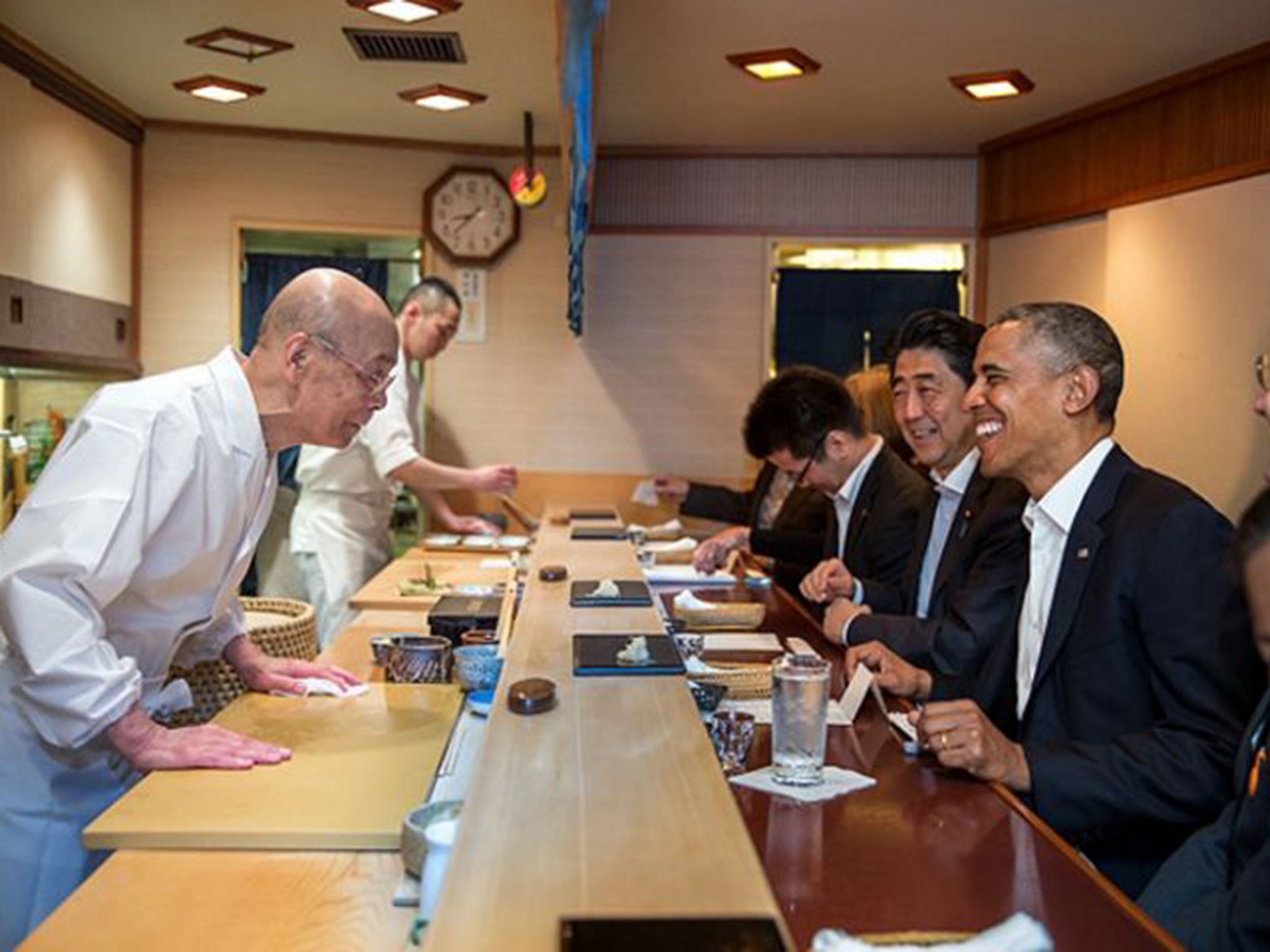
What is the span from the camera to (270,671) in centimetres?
218

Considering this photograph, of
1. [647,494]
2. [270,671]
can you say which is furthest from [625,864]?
[647,494]

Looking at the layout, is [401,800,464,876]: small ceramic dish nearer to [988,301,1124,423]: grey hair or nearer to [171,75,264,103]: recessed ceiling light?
[988,301,1124,423]: grey hair

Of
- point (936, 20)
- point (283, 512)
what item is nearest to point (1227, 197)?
point (936, 20)

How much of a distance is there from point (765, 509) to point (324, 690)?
2.87 meters

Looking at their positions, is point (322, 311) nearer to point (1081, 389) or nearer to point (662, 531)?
point (1081, 389)

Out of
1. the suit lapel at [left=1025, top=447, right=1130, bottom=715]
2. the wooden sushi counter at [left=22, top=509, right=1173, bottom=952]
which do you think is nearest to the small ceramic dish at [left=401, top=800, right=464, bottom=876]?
the wooden sushi counter at [left=22, top=509, right=1173, bottom=952]

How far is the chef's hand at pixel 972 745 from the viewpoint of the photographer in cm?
164

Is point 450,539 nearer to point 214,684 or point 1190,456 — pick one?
point 214,684

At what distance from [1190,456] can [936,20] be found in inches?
74.9

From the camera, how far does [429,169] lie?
587cm

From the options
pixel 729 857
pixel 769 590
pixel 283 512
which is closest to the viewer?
pixel 729 857

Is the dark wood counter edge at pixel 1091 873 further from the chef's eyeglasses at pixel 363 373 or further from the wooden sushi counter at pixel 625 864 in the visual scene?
the chef's eyeglasses at pixel 363 373

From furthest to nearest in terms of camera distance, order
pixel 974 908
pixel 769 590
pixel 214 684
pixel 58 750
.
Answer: pixel 769 590 < pixel 214 684 < pixel 58 750 < pixel 974 908

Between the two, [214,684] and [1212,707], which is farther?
[214,684]
